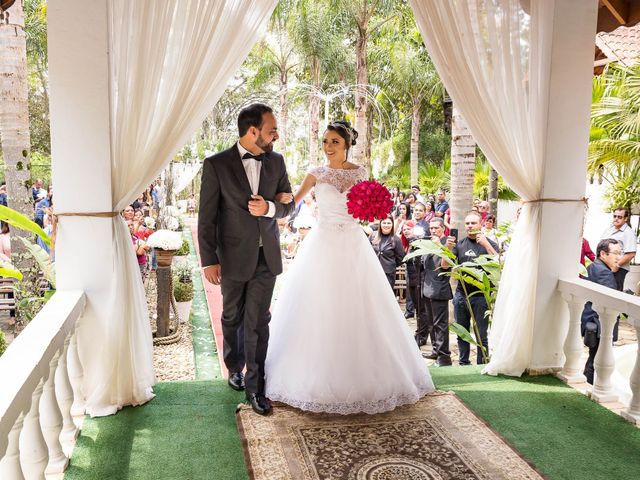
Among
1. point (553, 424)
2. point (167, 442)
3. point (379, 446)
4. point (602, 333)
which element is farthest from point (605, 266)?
point (167, 442)

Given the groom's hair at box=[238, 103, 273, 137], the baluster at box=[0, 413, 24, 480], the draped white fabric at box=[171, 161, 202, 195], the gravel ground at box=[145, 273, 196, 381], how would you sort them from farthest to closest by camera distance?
the draped white fabric at box=[171, 161, 202, 195]
the gravel ground at box=[145, 273, 196, 381]
the groom's hair at box=[238, 103, 273, 137]
the baluster at box=[0, 413, 24, 480]

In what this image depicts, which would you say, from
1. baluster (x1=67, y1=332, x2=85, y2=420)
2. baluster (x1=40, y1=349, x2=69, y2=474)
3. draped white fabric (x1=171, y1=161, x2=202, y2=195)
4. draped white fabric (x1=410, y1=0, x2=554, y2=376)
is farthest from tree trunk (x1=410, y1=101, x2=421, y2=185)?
baluster (x1=40, y1=349, x2=69, y2=474)

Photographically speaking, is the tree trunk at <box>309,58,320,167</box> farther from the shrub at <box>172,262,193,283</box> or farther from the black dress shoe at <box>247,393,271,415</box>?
the black dress shoe at <box>247,393,271,415</box>

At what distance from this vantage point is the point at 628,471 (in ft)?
8.58

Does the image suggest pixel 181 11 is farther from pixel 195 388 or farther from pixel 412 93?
pixel 412 93

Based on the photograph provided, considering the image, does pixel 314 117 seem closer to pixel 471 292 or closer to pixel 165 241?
pixel 165 241

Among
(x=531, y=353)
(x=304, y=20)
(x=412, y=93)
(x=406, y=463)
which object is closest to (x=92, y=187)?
(x=406, y=463)

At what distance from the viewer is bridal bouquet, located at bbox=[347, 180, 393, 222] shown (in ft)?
10.7

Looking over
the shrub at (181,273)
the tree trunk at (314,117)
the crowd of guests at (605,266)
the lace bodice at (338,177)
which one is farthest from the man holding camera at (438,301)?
the tree trunk at (314,117)

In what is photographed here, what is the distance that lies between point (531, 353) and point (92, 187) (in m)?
2.87

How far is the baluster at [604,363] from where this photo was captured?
3.30 m

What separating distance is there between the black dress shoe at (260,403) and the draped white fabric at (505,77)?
5.62 feet

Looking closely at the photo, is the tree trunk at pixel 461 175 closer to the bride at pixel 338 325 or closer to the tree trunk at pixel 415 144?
the bride at pixel 338 325

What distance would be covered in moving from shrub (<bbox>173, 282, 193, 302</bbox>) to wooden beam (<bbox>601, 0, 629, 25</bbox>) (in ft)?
20.7
